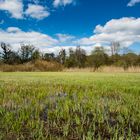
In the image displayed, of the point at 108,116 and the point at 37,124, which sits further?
the point at 108,116

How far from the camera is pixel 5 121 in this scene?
353 cm

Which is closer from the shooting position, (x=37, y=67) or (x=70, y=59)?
(x=37, y=67)

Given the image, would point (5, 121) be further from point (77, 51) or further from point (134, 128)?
point (77, 51)

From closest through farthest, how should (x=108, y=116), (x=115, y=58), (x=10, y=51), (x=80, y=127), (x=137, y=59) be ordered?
1. (x=80, y=127)
2. (x=108, y=116)
3. (x=137, y=59)
4. (x=115, y=58)
5. (x=10, y=51)

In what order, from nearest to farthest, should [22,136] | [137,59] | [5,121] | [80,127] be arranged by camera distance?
[22,136] < [80,127] < [5,121] < [137,59]

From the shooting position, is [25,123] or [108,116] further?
[108,116]

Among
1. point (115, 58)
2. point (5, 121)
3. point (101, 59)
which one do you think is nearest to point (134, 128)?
point (5, 121)

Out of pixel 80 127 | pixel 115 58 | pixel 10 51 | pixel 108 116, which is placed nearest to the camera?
pixel 80 127

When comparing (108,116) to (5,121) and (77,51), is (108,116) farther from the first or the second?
(77,51)

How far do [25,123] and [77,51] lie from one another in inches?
2229

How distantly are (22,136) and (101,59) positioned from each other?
40.9m

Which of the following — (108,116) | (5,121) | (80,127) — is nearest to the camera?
(80,127)

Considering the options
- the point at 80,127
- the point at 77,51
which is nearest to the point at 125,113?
the point at 80,127

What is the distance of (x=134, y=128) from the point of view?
326 cm
